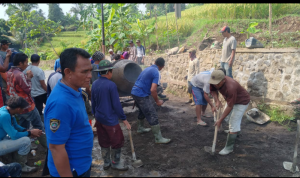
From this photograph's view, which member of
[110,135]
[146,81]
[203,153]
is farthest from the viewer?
[146,81]

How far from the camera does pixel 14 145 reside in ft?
11.2

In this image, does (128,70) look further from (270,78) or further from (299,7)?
(299,7)

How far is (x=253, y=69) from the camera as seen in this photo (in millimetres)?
6562

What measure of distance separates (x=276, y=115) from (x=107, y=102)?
4633mm

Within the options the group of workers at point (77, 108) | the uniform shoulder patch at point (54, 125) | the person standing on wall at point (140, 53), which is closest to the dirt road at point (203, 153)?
the group of workers at point (77, 108)

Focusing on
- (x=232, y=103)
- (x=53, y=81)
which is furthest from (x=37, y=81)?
(x=232, y=103)

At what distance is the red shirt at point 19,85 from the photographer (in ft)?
13.1

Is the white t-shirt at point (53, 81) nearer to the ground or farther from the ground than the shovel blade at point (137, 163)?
farther from the ground

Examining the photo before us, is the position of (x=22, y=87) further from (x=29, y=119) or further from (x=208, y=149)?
(x=208, y=149)

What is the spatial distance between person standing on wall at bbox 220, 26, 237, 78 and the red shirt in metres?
5.31

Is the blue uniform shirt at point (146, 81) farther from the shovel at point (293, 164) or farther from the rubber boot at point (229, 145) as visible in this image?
the shovel at point (293, 164)

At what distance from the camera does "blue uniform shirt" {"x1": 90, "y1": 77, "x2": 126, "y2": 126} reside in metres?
3.42

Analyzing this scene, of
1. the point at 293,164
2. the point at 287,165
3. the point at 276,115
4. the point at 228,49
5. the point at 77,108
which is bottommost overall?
the point at 287,165

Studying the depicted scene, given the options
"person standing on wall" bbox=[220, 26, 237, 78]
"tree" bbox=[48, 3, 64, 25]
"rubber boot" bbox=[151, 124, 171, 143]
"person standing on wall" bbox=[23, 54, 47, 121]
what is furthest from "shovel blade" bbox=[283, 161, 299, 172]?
"tree" bbox=[48, 3, 64, 25]
